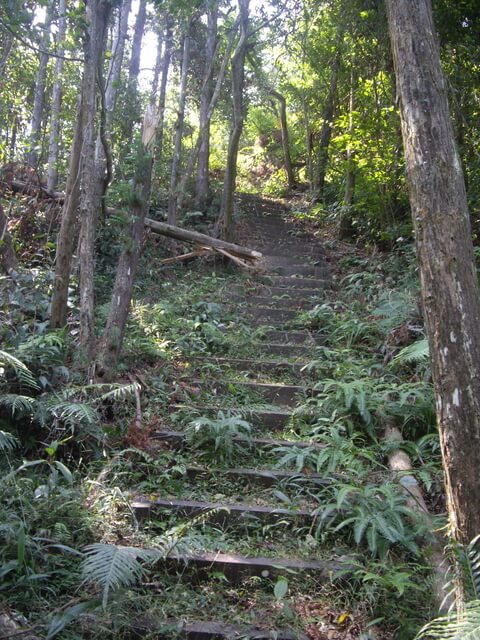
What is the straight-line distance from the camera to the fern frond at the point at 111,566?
2.85m

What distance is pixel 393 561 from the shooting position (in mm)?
3375

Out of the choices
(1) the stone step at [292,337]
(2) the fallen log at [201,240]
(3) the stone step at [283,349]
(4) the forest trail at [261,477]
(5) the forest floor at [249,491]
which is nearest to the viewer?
(5) the forest floor at [249,491]

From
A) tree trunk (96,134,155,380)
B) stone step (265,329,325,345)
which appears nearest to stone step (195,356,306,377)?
stone step (265,329,325,345)

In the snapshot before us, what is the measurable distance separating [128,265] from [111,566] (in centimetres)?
326

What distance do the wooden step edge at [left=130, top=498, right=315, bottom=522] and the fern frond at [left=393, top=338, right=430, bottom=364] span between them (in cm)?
211

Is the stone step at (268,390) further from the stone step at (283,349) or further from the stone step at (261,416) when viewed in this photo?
the stone step at (283,349)

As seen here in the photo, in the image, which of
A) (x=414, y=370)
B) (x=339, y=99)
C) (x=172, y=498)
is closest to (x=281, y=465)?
(x=172, y=498)

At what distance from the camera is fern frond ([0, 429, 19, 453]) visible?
385 centimetres

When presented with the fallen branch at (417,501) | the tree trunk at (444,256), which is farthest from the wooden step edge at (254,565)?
the tree trunk at (444,256)

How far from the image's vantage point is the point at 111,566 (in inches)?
115

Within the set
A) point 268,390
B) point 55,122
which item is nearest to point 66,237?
point 268,390

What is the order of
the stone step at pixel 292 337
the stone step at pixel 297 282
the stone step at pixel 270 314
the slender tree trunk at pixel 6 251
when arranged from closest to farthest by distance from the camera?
the slender tree trunk at pixel 6 251 → the stone step at pixel 292 337 → the stone step at pixel 270 314 → the stone step at pixel 297 282

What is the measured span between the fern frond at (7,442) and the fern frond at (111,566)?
44.9 inches

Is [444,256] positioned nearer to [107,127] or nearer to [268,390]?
[268,390]
